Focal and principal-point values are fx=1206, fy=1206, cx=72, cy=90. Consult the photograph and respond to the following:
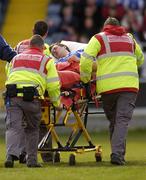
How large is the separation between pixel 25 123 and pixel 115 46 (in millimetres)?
1769

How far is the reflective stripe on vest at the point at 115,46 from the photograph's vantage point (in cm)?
1662

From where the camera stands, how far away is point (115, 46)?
16.7 meters

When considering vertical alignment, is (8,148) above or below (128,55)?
below

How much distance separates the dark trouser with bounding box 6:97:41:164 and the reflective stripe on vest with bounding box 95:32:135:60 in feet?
4.39

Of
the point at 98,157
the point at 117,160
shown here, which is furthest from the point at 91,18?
the point at 117,160

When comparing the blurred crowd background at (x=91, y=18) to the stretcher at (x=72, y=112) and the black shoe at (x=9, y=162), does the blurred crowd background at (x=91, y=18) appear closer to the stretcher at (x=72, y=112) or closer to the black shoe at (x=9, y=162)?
the stretcher at (x=72, y=112)

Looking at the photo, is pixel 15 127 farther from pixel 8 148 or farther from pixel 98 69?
pixel 98 69

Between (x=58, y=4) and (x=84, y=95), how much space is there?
11.7 metres

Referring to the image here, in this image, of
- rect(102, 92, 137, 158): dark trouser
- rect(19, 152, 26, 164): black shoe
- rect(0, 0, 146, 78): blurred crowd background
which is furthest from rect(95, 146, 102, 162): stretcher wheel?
rect(0, 0, 146, 78): blurred crowd background

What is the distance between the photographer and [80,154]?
1827 cm

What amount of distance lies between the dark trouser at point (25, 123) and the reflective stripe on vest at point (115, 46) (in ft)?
4.39

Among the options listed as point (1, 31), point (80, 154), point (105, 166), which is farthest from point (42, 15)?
point (105, 166)

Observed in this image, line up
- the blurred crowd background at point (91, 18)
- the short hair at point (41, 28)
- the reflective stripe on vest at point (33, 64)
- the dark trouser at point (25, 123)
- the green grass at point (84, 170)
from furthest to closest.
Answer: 1. the blurred crowd background at point (91, 18)
2. the short hair at point (41, 28)
3. the reflective stripe on vest at point (33, 64)
4. the dark trouser at point (25, 123)
5. the green grass at point (84, 170)

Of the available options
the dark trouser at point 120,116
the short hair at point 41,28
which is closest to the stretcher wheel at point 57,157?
the dark trouser at point 120,116
